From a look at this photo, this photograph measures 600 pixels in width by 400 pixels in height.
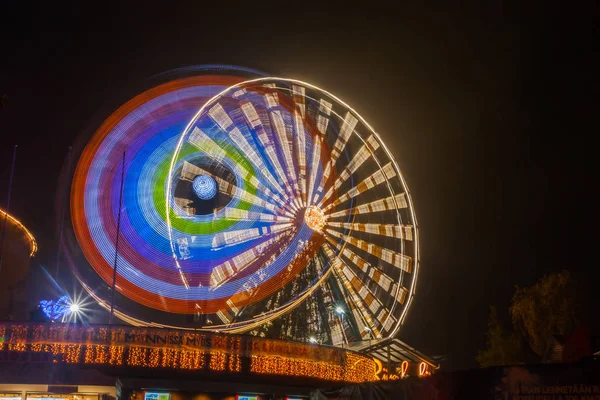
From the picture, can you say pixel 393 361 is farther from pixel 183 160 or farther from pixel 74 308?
pixel 74 308

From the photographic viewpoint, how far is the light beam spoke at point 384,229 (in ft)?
92.3

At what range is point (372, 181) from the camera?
2892 cm

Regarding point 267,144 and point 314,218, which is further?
point 267,144

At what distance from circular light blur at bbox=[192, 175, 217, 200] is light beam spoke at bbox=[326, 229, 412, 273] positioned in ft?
19.1

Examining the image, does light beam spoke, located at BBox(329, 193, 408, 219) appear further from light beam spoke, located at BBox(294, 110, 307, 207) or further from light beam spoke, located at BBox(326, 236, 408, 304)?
light beam spoke, located at BBox(294, 110, 307, 207)

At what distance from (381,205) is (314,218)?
3.31 m

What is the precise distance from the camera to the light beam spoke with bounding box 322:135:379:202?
28734 millimetres

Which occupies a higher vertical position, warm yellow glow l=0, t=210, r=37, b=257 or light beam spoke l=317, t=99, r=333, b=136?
light beam spoke l=317, t=99, r=333, b=136

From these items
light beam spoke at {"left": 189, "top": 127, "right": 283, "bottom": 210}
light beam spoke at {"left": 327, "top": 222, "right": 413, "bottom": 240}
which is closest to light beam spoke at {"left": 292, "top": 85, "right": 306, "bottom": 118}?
light beam spoke at {"left": 189, "top": 127, "right": 283, "bottom": 210}

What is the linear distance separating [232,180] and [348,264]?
5777 millimetres

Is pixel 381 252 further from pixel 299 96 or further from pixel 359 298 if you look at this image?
pixel 299 96

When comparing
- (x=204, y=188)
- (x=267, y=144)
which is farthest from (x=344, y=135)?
(x=204, y=188)

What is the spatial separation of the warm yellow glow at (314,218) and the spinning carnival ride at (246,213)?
0.06m

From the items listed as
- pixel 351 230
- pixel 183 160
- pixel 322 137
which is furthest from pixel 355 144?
pixel 183 160
